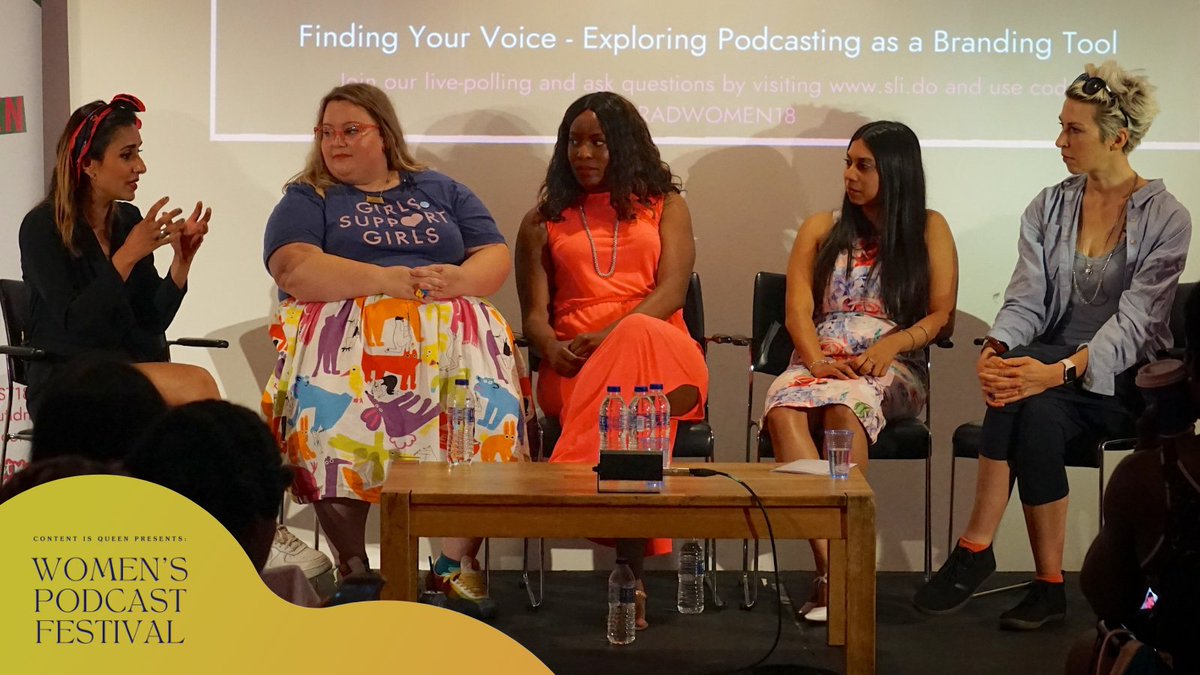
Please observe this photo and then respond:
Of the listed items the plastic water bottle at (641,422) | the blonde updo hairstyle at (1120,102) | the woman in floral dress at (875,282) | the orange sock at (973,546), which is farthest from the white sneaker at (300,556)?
the blonde updo hairstyle at (1120,102)

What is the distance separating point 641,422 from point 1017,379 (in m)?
1.10

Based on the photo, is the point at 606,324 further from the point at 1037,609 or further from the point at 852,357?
the point at 1037,609

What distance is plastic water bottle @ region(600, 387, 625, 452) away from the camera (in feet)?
10.7

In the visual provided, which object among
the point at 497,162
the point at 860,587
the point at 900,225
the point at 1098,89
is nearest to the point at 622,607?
the point at 860,587

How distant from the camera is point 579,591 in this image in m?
4.11

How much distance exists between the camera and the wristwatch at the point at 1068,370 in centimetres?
364

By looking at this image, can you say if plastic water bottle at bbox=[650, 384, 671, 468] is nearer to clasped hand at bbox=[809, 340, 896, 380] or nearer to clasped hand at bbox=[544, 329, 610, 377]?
clasped hand at bbox=[544, 329, 610, 377]

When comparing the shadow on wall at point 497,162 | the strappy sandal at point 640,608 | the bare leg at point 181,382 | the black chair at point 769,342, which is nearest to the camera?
the bare leg at point 181,382

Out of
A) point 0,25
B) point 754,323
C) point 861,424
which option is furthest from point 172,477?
point 0,25

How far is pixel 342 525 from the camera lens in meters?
3.55

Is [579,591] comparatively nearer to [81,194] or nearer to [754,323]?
[754,323]

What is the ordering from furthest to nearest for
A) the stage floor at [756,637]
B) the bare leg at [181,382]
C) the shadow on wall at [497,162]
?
the shadow on wall at [497,162]
the stage floor at [756,637]
the bare leg at [181,382]

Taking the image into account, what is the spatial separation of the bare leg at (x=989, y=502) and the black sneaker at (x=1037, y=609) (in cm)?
19

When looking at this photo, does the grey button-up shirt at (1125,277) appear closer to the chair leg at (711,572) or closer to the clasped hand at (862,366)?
the clasped hand at (862,366)
